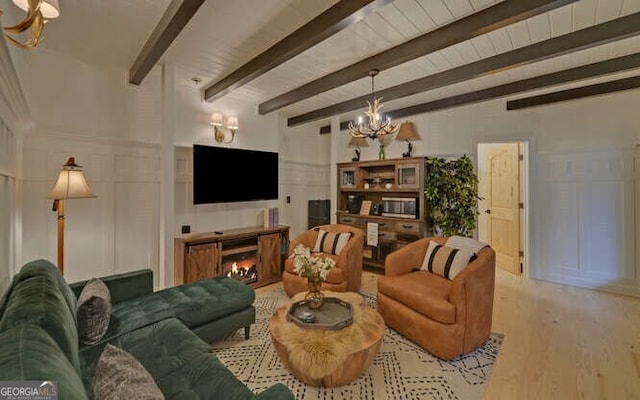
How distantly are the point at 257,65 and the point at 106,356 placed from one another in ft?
9.03

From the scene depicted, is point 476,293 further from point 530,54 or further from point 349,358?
point 530,54

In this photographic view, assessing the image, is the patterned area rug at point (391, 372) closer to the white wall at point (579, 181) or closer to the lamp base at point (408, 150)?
the white wall at point (579, 181)

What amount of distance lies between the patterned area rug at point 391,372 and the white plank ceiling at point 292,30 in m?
2.75

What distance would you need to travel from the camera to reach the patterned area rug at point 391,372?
1968mm

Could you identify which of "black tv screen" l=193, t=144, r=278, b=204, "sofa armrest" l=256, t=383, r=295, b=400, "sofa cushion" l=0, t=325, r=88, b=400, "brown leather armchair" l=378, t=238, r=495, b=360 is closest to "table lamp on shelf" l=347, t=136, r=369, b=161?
"black tv screen" l=193, t=144, r=278, b=204

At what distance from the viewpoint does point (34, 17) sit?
1218 millimetres

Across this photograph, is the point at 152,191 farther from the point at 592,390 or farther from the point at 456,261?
the point at 592,390

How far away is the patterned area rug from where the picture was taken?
1968 mm

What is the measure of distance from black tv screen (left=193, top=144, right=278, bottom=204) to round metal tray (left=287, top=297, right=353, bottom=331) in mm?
2158

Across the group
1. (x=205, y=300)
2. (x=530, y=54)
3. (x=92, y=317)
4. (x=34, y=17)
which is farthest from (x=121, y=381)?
(x=530, y=54)

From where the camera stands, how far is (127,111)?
3.40 m

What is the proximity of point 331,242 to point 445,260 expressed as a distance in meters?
1.44

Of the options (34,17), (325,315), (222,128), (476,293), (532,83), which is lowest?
(325,315)

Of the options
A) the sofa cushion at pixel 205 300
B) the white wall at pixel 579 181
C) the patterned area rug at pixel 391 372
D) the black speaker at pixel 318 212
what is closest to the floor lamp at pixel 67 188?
the sofa cushion at pixel 205 300
